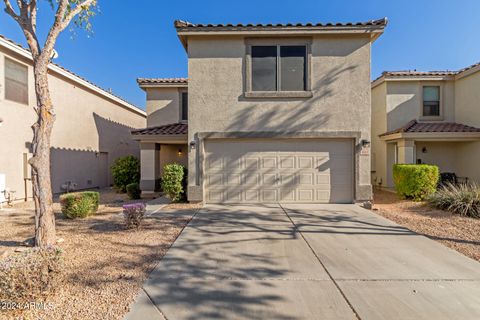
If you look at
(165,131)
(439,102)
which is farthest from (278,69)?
(439,102)

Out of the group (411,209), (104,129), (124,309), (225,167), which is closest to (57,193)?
(104,129)

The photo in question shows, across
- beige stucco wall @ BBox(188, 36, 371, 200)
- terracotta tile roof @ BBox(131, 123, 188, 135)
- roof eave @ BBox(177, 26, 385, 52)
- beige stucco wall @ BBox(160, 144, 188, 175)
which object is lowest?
beige stucco wall @ BBox(160, 144, 188, 175)

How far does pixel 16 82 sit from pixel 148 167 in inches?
249

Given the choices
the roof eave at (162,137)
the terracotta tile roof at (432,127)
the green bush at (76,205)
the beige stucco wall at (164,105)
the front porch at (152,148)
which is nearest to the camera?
the green bush at (76,205)

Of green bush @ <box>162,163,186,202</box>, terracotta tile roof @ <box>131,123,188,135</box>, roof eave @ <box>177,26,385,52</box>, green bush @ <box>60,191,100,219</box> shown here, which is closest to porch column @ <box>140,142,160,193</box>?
terracotta tile roof @ <box>131,123,188,135</box>

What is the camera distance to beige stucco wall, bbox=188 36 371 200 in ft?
31.2

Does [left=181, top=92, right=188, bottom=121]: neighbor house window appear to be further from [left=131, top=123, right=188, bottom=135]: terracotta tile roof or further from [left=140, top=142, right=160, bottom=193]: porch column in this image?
[left=140, top=142, right=160, bottom=193]: porch column

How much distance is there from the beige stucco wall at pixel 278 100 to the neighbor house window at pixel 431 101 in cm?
604

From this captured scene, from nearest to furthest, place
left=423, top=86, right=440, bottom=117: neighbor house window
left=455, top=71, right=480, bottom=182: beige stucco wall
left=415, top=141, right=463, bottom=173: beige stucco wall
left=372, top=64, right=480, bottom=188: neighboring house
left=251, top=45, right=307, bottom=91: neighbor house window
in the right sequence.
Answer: left=251, top=45, right=307, bottom=91: neighbor house window < left=455, top=71, right=480, bottom=182: beige stucco wall < left=372, top=64, right=480, bottom=188: neighboring house < left=415, top=141, right=463, bottom=173: beige stucco wall < left=423, top=86, right=440, bottom=117: neighbor house window

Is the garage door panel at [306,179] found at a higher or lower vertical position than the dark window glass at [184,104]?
lower

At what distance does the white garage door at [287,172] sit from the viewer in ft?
31.7

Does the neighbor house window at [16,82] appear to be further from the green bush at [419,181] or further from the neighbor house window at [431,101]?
the neighbor house window at [431,101]

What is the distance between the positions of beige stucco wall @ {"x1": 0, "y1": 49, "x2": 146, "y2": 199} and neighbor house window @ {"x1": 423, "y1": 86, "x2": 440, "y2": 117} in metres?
18.6

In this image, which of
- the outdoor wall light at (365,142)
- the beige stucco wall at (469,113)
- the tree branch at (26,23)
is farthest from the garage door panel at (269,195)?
the beige stucco wall at (469,113)
